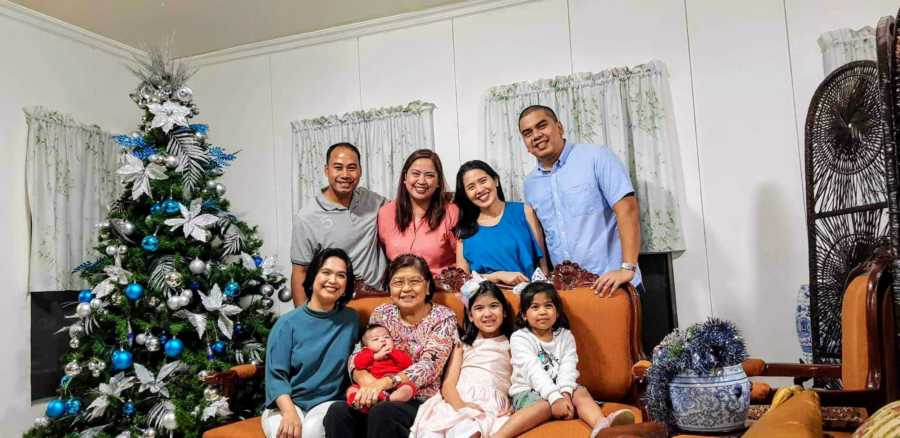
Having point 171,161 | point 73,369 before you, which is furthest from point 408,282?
point 73,369

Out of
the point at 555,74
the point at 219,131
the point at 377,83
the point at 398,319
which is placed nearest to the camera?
the point at 398,319

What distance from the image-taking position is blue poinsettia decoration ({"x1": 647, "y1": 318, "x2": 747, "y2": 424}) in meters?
1.79

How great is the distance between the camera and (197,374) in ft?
11.4

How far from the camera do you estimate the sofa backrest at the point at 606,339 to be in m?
2.84

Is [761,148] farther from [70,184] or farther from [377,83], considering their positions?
[70,184]

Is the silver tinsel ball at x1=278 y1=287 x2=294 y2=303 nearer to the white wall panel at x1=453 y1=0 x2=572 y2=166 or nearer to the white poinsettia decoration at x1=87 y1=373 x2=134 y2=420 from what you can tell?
the white poinsettia decoration at x1=87 y1=373 x2=134 y2=420

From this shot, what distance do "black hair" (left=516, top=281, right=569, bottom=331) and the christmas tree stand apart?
150 cm

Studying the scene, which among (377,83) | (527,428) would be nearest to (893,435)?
(527,428)

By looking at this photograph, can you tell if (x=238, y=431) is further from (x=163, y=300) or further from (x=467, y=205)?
(x=467, y=205)

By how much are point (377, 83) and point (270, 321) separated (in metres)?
1.86

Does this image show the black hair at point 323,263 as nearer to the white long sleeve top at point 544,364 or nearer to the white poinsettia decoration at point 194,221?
the white long sleeve top at point 544,364

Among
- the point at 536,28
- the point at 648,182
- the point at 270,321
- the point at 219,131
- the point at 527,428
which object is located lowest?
the point at 527,428

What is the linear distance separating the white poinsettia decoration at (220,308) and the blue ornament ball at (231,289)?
4cm

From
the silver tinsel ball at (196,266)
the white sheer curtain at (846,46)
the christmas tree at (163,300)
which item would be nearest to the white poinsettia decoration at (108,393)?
the christmas tree at (163,300)
